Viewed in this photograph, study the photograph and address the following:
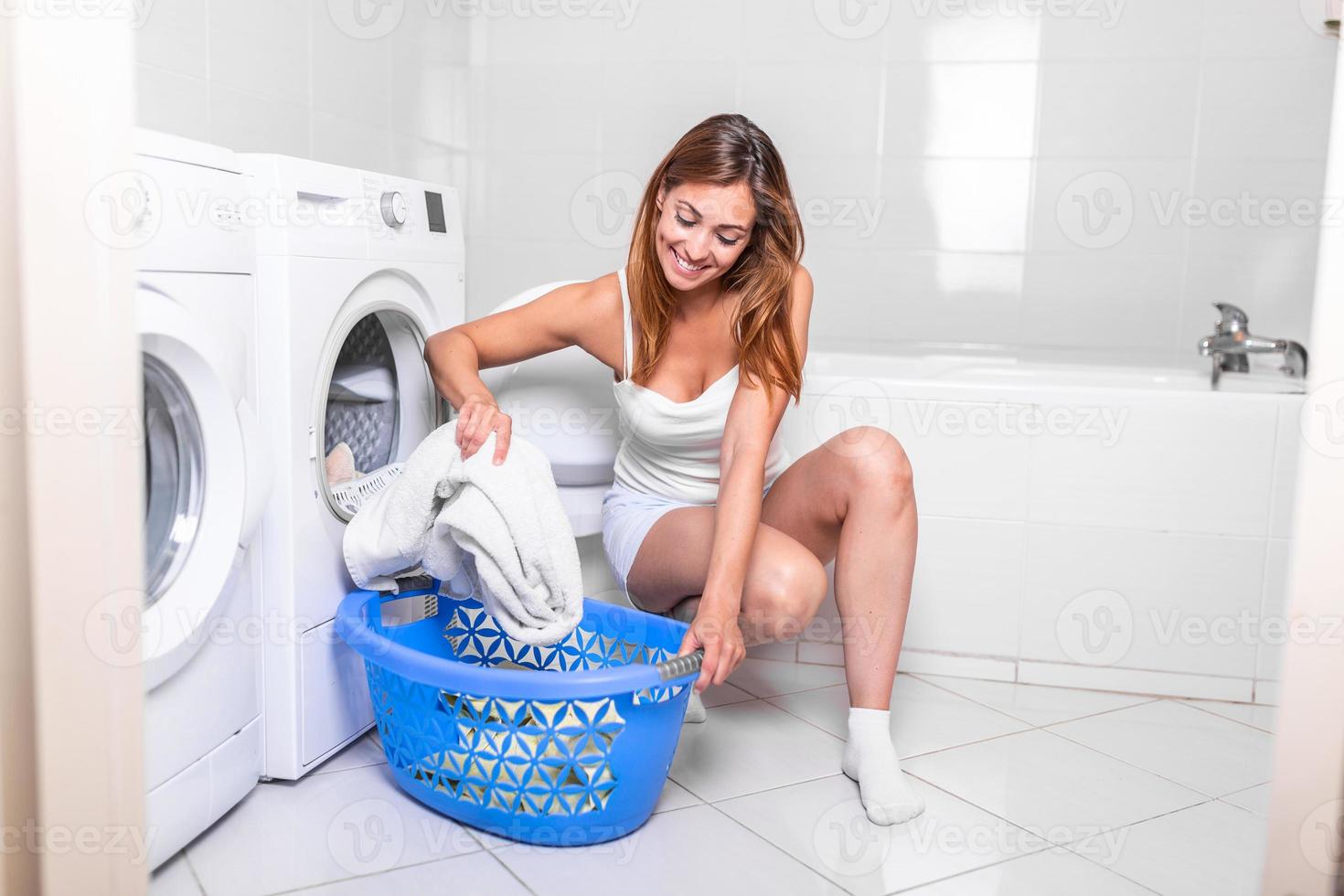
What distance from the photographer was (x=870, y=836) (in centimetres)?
144

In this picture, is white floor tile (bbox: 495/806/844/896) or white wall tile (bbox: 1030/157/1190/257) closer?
white floor tile (bbox: 495/806/844/896)

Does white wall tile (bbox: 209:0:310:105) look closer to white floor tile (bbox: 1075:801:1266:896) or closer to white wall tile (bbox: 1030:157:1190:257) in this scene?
white wall tile (bbox: 1030:157:1190:257)

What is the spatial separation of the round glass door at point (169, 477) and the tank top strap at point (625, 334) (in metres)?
0.60

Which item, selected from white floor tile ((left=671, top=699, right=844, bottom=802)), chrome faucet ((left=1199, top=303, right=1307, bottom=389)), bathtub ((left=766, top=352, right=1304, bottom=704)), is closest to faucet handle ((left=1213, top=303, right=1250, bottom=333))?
chrome faucet ((left=1199, top=303, right=1307, bottom=389))

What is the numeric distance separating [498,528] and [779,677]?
896 millimetres

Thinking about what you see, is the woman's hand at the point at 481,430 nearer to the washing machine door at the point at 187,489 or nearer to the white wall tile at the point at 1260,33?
the washing machine door at the point at 187,489

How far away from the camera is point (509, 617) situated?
140 cm

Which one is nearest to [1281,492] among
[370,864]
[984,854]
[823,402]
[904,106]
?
[823,402]

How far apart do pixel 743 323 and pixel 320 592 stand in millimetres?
700

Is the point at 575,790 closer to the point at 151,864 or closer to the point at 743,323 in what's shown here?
the point at 151,864

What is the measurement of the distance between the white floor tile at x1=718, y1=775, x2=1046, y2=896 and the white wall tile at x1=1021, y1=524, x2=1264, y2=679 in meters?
0.58

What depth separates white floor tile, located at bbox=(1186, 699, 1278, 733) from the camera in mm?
1916
